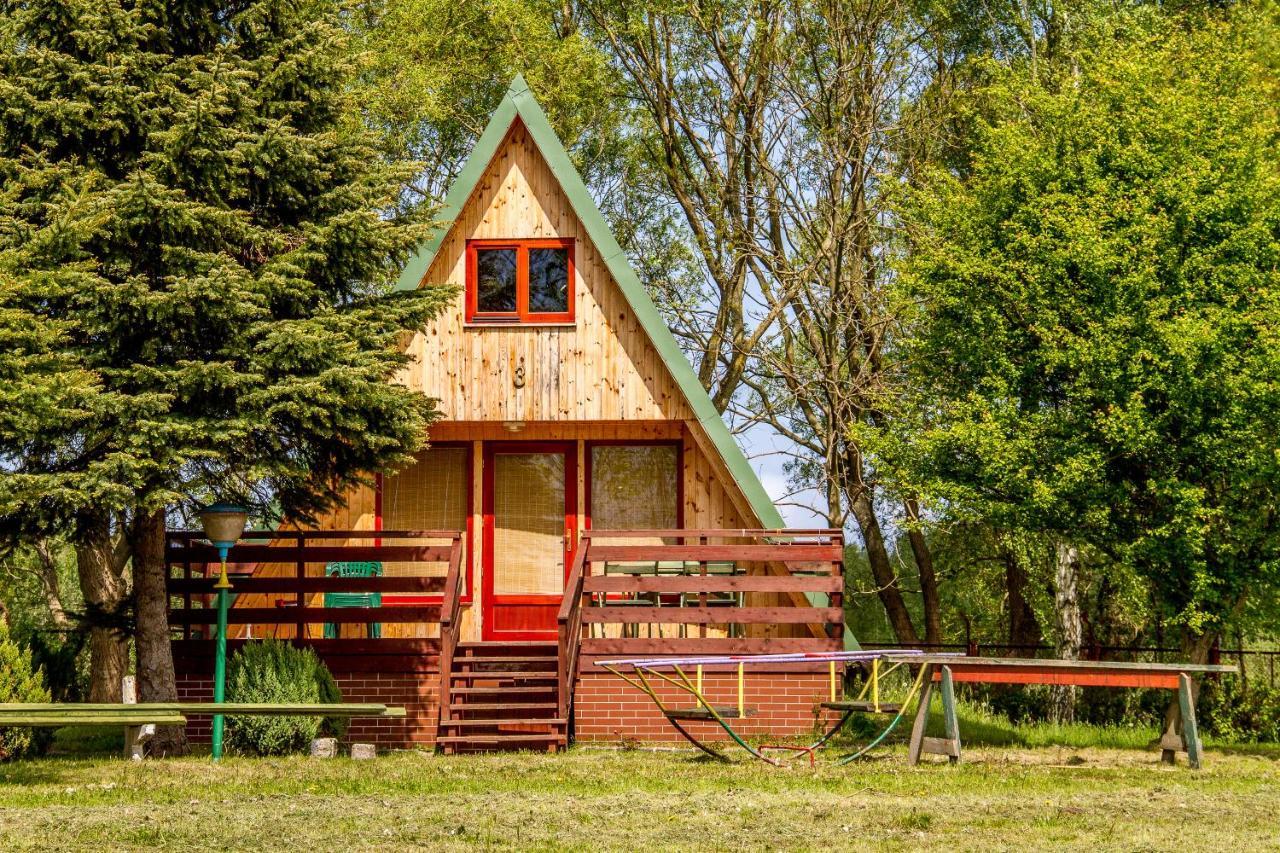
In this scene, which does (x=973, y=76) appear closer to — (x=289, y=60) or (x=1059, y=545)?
(x=1059, y=545)

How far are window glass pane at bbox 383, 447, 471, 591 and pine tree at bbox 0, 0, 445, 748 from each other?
364 centimetres

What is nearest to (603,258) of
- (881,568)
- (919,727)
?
(919,727)

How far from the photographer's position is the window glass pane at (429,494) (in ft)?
65.3

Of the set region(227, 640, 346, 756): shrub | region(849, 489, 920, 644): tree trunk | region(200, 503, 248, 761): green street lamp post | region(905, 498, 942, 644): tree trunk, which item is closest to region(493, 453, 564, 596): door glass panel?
region(227, 640, 346, 756): shrub

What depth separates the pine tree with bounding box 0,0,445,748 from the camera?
14398mm

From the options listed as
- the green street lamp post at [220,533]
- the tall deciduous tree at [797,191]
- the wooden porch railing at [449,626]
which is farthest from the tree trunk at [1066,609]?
the green street lamp post at [220,533]

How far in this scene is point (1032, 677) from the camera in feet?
47.9

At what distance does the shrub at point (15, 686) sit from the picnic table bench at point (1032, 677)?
8302 mm

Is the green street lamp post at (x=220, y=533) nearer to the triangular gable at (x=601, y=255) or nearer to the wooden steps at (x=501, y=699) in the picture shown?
the wooden steps at (x=501, y=699)

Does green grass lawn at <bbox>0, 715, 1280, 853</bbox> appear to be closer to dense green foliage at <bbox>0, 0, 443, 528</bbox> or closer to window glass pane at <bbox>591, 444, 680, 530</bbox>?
dense green foliage at <bbox>0, 0, 443, 528</bbox>

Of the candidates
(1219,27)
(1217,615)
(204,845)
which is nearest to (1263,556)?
(1217,615)

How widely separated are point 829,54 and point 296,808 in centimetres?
1949

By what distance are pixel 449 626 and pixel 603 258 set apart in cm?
494

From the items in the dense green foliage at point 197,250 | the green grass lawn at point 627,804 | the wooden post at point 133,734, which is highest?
the dense green foliage at point 197,250
